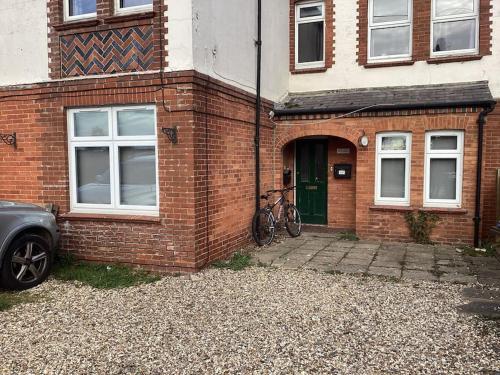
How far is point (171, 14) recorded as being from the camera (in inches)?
238

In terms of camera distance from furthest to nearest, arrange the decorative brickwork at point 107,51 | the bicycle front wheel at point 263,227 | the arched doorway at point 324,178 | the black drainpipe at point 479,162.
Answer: the arched doorway at point 324,178, the bicycle front wheel at point 263,227, the black drainpipe at point 479,162, the decorative brickwork at point 107,51

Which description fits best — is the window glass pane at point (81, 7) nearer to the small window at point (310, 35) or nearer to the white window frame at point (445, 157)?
the small window at point (310, 35)

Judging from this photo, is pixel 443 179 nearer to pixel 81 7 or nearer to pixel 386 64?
pixel 386 64

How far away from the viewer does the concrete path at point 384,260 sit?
634 cm

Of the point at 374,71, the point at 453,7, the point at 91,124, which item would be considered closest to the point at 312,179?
the point at 374,71

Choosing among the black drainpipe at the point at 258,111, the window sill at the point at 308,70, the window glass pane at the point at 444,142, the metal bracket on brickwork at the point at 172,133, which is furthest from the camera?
the window sill at the point at 308,70

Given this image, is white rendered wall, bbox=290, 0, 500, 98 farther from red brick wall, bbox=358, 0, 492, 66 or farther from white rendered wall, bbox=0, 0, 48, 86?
white rendered wall, bbox=0, 0, 48, 86

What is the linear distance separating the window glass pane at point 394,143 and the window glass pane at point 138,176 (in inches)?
196

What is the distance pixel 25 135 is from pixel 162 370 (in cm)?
517

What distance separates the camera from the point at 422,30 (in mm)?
9203

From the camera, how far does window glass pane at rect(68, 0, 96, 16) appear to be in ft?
22.0

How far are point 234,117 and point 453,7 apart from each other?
5502mm

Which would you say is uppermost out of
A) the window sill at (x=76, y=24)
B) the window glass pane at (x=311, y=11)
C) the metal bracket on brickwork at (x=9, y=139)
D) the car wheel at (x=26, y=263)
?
the window glass pane at (x=311, y=11)

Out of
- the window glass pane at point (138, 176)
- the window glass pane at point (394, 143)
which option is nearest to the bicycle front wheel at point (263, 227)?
the window glass pane at point (138, 176)
